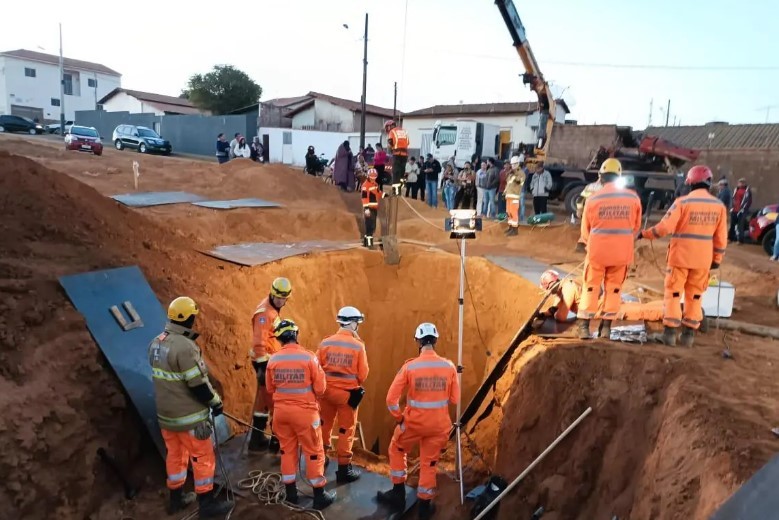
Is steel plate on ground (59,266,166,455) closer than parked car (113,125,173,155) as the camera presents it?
Yes

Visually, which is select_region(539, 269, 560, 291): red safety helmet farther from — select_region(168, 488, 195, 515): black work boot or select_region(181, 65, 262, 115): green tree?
select_region(181, 65, 262, 115): green tree

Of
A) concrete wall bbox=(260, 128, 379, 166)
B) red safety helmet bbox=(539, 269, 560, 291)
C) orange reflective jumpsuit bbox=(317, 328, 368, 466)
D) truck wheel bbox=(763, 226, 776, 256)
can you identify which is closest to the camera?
orange reflective jumpsuit bbox=(317, 328, 368, 466)

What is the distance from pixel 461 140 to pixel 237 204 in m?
11.6

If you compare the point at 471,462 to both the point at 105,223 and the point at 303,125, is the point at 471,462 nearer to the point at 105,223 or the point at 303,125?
the point at 105,223

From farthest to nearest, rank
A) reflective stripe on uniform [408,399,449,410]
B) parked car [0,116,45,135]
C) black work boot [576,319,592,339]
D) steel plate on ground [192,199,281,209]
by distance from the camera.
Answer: parked car [0,116,45,135]
steel plate on ground [192,199,281,209]
black work boot [576,319,592,339]
reflective stripe on uniform [408,399,449,410]

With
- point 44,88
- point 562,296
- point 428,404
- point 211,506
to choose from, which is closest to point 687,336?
point 562,296

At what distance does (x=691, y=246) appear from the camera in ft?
18.7

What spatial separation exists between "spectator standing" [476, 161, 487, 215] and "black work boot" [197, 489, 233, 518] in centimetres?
1228

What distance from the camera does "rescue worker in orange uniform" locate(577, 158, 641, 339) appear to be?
579 cm

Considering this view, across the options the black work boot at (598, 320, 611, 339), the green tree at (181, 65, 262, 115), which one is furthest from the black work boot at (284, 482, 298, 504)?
the green tree at (181, 65, 262, 115)

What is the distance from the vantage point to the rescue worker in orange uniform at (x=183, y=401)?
4.91m

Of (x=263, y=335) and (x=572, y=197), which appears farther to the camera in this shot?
(x=572, y=197)

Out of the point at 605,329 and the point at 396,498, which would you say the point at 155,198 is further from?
the point at 605,329

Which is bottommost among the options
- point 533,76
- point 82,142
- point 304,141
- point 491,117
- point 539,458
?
point 539,458
